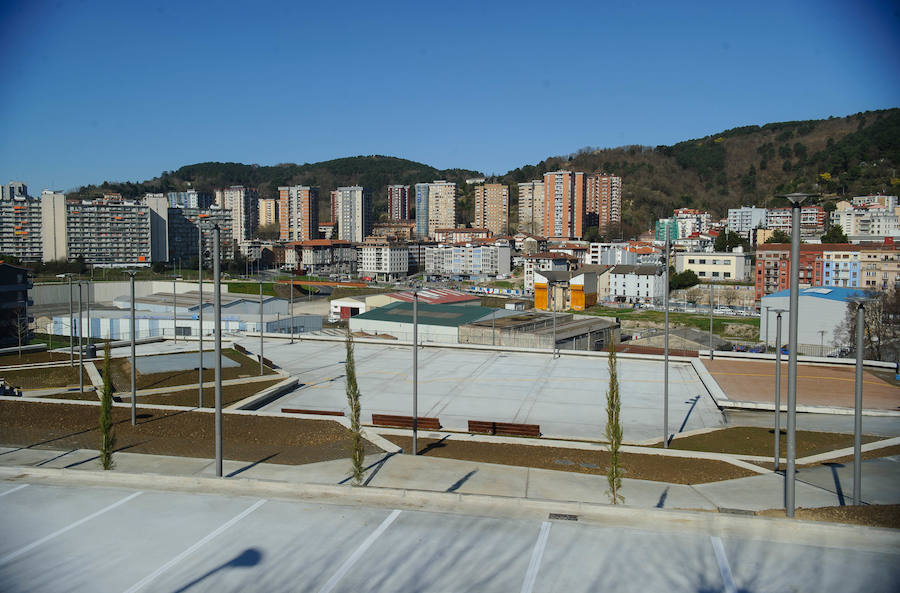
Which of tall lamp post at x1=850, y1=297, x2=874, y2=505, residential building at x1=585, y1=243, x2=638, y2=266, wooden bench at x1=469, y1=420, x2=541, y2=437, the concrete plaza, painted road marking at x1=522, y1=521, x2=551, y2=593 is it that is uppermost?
residential building at x1=585, y1=243, x2=638, y2=266

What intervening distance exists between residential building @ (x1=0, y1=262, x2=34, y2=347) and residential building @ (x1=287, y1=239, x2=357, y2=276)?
81794 mm

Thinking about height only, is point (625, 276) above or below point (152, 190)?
below

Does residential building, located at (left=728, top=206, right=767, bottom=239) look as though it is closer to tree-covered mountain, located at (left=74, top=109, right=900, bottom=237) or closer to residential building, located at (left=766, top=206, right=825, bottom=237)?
residential building, located at (left=766, top=206, right=825, bottom=237)

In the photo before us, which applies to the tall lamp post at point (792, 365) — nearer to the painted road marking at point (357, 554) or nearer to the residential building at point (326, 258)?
the painted road marking at point (357, 554)

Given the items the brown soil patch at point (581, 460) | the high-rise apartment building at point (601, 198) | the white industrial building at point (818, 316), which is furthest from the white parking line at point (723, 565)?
the high-rise apartment building at point (601, 198)

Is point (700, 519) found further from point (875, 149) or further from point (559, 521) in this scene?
point (875, 149)

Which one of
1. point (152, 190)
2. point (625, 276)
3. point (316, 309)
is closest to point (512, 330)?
point (316, 309)

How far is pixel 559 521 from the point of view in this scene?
8.91 m

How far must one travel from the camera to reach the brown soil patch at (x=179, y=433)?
13820 millimetres

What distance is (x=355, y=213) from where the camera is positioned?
492ft

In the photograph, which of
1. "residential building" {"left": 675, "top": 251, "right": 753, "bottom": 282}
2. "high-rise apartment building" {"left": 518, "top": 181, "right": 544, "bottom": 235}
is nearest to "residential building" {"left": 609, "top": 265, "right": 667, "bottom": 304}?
"residential building" {"left": 675, "top": 251, "right": 753, "bottom": 282}

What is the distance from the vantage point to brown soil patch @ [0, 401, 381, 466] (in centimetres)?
1382

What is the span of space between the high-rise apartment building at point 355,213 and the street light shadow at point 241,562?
14250 cm

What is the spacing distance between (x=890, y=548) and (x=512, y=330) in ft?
97.7
